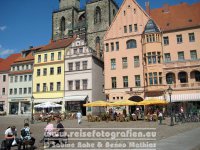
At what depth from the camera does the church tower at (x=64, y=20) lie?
6538cm

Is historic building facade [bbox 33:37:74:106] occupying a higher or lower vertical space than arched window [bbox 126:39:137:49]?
lower

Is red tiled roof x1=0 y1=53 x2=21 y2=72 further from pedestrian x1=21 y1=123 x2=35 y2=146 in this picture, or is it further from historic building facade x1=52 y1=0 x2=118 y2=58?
pedestrian x1=21 y1=123 x2=35 y2=146

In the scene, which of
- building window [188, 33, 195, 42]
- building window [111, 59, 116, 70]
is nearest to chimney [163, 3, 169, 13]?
building window [188, 33, 195, 42]

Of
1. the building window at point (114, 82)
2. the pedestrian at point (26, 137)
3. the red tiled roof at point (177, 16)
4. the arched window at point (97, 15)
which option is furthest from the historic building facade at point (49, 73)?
the pedestrian at point (26, 137)

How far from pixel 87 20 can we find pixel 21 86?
73.1 ft

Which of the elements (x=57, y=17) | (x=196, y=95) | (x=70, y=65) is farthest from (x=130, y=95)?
(x=57, y=17)

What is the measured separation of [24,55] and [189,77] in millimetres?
38126

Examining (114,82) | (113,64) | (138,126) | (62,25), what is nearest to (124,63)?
(113,64)

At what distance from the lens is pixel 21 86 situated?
55406 mm

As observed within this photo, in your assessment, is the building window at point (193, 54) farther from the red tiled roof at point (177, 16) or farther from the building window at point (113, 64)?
the building window at point (113, 64)

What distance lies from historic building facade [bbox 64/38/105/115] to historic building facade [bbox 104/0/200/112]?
320 centimetres

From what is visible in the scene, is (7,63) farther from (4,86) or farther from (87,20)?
(87,20)

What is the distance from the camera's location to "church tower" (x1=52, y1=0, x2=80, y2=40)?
65.4m

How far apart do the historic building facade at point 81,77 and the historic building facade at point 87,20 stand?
5688 millimetres
